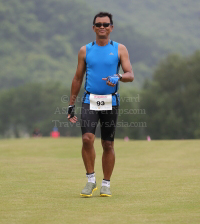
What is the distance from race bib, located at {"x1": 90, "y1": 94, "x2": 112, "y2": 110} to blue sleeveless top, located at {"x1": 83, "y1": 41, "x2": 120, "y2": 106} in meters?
0.06

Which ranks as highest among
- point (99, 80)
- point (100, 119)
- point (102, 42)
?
point (102, 42)

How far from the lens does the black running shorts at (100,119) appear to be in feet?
29.1

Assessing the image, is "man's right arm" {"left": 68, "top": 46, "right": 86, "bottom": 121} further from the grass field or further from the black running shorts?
the grass field

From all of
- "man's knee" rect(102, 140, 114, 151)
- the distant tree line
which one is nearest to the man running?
"man's knee" rect(102, 140, 114, 151)

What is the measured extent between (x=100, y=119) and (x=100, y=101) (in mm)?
370

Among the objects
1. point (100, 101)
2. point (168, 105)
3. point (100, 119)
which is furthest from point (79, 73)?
point (168, 105)

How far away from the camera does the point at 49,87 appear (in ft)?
505

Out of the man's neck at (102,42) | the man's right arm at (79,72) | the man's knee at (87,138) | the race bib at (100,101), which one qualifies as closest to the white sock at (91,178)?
the man's knee at (87,138)

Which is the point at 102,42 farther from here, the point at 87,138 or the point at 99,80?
the point at 87,138

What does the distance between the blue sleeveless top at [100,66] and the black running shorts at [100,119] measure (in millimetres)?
180

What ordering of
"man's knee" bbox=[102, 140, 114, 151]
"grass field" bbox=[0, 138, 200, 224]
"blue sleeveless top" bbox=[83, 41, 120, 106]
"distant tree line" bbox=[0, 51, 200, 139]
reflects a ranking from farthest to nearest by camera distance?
"distant tree line" bbox=[0, 51, 200, 139], "man's knee" bbox=[102, 140, 114, 151], "blue sleeveless top" bbox=[83, 41, 120, 106], "grass field" bbox=[0, 138, 200, 224]

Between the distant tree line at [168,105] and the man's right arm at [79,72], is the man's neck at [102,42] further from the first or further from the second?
the distant tree line at [168,105]

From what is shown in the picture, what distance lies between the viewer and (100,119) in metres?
9.13

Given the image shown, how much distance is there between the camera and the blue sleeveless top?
883 cm
